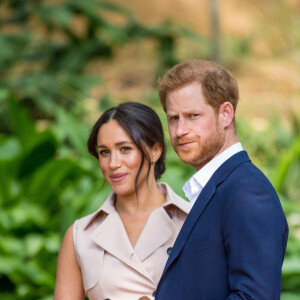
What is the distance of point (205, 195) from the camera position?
157 cm

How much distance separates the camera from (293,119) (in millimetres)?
7195

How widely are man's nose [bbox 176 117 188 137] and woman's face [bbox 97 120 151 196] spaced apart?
0.34 meters

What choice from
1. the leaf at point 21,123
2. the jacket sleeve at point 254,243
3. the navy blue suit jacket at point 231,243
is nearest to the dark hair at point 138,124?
the navy blue suit jacket at point 231,243

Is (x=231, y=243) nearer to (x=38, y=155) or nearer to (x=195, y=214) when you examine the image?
(x=195, y=214)

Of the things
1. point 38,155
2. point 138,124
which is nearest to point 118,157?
point 138,124

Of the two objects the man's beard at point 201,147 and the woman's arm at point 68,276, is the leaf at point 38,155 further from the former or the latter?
the man's beard at point 201,147

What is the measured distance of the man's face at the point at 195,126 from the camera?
158 centimetres

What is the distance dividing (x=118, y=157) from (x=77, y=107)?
458cm

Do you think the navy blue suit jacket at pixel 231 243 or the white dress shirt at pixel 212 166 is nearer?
the navy blue suit jacket at pixel 231 243

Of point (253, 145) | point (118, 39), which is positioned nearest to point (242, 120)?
point (253, 145)

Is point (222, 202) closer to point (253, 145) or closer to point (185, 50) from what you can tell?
point (253, 145)

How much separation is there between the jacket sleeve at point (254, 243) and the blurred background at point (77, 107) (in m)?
0.93

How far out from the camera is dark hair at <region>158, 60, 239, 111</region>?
5.17 feet

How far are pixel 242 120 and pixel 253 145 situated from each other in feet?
1.96
